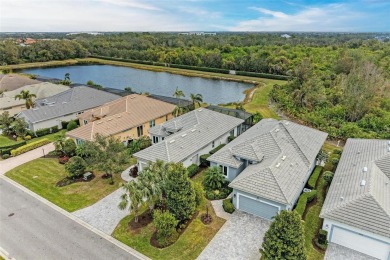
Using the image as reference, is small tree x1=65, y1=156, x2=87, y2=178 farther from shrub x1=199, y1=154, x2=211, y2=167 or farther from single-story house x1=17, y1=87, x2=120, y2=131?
single-story house x1=17, y1=87, x2=120, y2=131

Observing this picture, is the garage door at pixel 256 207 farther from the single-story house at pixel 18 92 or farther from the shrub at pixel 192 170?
the single-story house at pixel 18 92

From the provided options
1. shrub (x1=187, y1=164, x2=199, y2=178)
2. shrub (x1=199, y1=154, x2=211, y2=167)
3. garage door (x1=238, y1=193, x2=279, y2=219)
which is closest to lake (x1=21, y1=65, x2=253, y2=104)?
shrub (x1=199, y1=154, x2=211, y2=167)

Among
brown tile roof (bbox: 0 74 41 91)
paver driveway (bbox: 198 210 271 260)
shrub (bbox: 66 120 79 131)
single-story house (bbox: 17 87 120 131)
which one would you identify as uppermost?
brown tile roof (bbox: 0 74 41 91)

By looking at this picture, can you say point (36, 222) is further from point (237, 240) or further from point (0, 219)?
point (237, 240)

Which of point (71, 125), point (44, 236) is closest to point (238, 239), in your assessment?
point (44, 236)

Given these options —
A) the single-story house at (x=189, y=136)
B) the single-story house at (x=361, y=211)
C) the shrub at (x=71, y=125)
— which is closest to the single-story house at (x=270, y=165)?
the single-story house at (x=361, y=211)

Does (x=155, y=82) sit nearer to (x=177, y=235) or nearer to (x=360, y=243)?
(x=177, y=235)

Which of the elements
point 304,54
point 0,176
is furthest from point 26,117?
point 304,54
